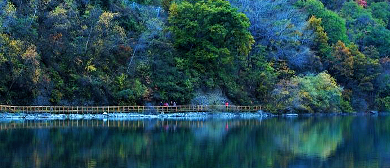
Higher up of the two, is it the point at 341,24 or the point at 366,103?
the point at 341,24

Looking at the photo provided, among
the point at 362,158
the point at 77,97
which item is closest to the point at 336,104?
the point at 77,97

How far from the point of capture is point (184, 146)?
1275 inches

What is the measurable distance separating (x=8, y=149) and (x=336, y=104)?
49520 millimetres

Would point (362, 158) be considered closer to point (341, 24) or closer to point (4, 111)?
point (4, 111)

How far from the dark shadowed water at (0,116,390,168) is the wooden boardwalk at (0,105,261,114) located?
455cm

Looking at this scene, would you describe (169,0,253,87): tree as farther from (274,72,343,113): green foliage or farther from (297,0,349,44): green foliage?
(297,0,349,44): green foliage

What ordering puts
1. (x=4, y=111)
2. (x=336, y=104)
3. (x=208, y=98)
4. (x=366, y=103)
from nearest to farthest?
1. (x=4, y=111)
2. (x=208, y=98)
3. (x=336, y=104)
4. (x=366, y=103)

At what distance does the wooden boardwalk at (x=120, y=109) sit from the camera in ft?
163

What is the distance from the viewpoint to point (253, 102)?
65.9 metres

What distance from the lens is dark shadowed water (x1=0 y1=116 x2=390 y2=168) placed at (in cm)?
2655

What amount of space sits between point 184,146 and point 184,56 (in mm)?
32026

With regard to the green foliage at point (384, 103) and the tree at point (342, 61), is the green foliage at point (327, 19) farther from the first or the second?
the green foliage at point (384, 103)

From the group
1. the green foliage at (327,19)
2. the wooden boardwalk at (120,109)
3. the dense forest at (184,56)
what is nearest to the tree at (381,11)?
the green foliage at (327,19)

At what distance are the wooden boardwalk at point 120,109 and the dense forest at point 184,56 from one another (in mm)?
1186
